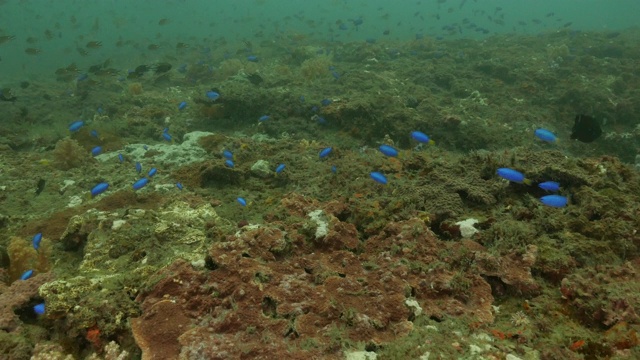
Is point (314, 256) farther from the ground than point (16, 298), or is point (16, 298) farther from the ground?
point (314, 256)

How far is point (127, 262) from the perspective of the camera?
156 inches

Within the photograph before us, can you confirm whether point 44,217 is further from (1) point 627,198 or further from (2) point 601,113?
(2) point 601,113

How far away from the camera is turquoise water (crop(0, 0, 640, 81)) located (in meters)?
32.5

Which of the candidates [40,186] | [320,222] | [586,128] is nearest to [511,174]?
[320,222]

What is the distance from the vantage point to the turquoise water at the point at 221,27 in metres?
32.5

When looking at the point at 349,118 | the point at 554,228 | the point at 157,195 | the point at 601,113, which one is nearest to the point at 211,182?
the point at 157,195

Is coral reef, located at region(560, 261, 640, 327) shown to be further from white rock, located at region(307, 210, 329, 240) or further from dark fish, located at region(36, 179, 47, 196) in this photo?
dark fish, located at region(36, 179, 47, 196)

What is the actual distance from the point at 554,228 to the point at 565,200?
37 centimetres

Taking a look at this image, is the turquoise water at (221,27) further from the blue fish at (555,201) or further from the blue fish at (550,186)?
the blue fish at (555,201)

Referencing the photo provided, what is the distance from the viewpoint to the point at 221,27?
65.9m

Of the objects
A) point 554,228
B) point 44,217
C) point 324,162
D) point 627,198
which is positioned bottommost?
→ point 44,217

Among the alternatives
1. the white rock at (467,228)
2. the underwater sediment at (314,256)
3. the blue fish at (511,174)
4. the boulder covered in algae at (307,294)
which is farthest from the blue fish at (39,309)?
the blue fish at (511,174)

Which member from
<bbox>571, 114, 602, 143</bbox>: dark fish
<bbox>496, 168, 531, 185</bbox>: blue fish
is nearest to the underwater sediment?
<bbox>496, 168, 531, 185</bbox>: blue fish

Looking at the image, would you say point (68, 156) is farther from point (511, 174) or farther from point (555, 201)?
point (555, 201)
